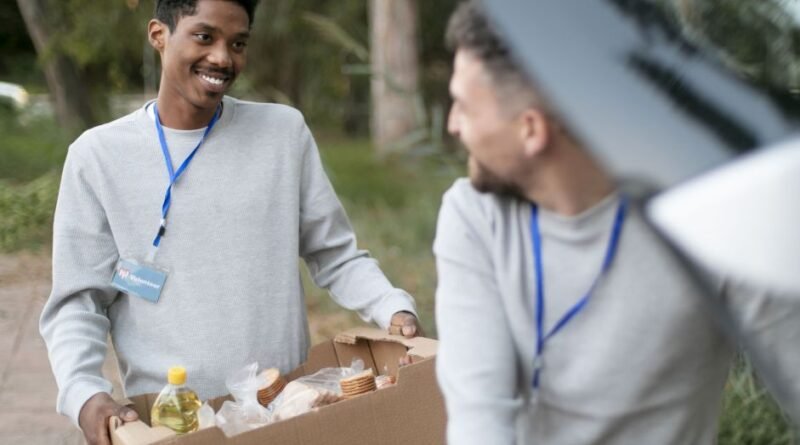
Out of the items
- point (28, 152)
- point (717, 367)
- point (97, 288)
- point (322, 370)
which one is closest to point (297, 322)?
point (322, 370)

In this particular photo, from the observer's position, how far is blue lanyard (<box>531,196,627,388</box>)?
1469 mm

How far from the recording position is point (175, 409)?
211cm

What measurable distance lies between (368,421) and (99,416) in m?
0.50

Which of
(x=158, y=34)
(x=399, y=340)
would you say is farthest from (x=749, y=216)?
(x=158, y=34)

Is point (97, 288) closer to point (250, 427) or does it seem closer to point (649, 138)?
point (250, 427)

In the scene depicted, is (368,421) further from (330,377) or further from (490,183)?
(490,183)

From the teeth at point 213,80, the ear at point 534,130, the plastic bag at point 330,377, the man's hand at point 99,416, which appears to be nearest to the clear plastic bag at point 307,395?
the plastic bag at point 330,377

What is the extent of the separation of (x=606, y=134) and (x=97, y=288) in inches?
60.9

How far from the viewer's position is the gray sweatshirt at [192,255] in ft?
7.77

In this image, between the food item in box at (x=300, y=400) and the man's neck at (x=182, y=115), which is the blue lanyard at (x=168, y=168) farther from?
the food item in box at (x=300, y=400)

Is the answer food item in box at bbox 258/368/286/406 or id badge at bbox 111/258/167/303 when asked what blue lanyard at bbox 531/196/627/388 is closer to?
food item in box at bbox 258/368/286/406

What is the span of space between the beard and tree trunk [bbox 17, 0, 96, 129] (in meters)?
9.74

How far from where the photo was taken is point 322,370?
241 centimetres

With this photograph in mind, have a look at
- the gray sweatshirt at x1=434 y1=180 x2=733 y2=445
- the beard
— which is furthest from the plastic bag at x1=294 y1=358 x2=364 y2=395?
the beard
